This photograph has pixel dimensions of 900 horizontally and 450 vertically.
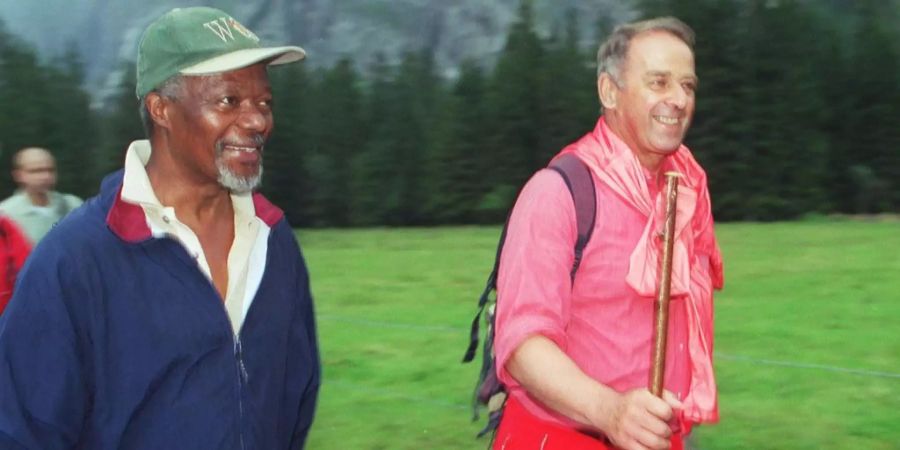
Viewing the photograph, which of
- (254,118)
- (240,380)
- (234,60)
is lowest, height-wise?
(240,380)

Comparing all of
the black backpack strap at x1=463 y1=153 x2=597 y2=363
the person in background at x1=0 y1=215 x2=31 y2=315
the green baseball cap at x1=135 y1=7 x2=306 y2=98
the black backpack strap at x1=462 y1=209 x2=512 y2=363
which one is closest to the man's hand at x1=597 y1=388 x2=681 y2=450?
the black backpack strap at x1=463 y1=153 x2=597 y2=363

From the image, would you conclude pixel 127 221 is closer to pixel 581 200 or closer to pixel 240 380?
pixel 240 380

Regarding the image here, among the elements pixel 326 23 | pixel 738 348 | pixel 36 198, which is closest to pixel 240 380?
pixel 36 198

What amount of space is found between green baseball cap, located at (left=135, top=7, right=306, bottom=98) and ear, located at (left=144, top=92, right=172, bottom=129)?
2 centimetres

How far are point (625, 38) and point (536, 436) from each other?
3.07 feet

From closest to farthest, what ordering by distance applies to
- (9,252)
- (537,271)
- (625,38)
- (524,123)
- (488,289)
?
(537,271), (625,38), (488,289), (9,252), (524,123)

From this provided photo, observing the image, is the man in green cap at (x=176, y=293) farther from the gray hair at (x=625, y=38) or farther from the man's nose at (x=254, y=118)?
the gray hair at (x=625, y=38)

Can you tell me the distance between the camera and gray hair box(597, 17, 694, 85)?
3039 mm

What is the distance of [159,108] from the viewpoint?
8.30 feet

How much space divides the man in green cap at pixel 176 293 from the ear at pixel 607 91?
808 mm

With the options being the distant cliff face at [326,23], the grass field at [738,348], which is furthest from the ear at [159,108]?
the distant cliff face at [326,23]

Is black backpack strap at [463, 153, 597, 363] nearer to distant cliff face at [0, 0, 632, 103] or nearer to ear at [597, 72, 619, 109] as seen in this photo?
ear at [597, 72, 619, 109]

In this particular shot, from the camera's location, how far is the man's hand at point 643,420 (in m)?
2.41

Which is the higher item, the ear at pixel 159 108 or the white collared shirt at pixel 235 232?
the ear at pixel 159 108
